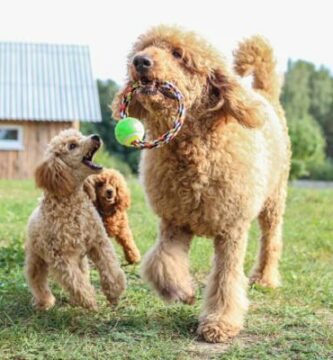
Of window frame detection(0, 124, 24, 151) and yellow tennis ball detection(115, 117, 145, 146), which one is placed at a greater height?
window frame detection(0, 124, 24, 151)

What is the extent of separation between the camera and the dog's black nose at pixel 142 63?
399cm

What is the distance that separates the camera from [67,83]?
2300cm

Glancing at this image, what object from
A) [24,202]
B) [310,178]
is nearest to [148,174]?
[24,202]

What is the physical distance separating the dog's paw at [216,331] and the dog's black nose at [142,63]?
167cm

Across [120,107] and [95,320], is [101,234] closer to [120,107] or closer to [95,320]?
[95,320]

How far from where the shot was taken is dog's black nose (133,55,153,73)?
399 cm

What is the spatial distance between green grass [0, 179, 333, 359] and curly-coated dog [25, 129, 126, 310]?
0.19 metres

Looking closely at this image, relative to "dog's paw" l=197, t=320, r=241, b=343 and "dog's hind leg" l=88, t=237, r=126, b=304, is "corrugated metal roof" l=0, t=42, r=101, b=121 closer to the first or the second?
"dog's hind leg" l=88, t=237, r=126, b=304

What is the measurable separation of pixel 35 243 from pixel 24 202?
22.1 feet

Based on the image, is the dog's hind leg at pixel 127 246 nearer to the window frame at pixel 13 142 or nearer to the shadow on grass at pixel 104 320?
the shadow on grass at pixel 104 320

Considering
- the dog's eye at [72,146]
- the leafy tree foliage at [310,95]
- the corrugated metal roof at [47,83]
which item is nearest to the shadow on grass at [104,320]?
the dog's eye at [72,146]

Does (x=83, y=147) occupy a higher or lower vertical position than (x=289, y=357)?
higher

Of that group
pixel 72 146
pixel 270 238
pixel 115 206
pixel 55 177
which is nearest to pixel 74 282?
pixel 55 177

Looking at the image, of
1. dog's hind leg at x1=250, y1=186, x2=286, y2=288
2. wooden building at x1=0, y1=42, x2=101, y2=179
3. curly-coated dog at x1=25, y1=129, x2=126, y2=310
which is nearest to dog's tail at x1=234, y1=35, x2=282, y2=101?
dog's hind leg at x1=250, y1=186, x2=286, y2=288
